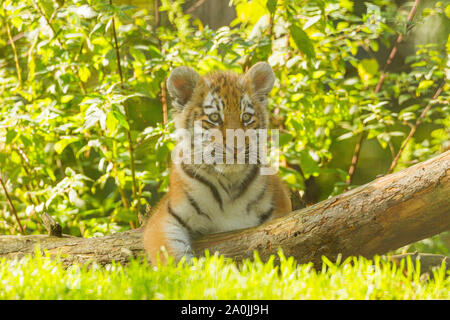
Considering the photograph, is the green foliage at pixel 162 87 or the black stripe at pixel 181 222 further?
the green foliage at pixel 162 87

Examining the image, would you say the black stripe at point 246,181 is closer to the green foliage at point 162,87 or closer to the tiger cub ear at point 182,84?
the tiger cub ear at point 182,84

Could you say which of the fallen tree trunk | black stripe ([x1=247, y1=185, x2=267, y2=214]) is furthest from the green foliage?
the fallen tree trunk

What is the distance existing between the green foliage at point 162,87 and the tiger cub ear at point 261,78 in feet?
1.43

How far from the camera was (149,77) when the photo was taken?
4996 millimetres

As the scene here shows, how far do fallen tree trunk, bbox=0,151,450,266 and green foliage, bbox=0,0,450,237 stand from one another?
1.47 meters

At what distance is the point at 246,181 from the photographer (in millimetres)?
3395

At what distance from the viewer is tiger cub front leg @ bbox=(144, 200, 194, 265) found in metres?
3.20

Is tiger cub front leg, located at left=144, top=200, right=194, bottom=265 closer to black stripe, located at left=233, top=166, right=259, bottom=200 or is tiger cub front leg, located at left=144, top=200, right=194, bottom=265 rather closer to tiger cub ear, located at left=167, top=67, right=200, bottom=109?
black stripe, located at left=233, top=166, right=259, bottom=200

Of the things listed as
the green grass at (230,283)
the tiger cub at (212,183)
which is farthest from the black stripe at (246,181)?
the green grass at (230,283)

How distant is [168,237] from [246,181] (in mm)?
655

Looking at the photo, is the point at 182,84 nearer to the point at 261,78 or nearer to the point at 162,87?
the point at 261,78

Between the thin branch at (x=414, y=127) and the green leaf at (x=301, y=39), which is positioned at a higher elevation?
the green leaf at (x=301, y=39)

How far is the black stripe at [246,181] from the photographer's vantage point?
132 inches
